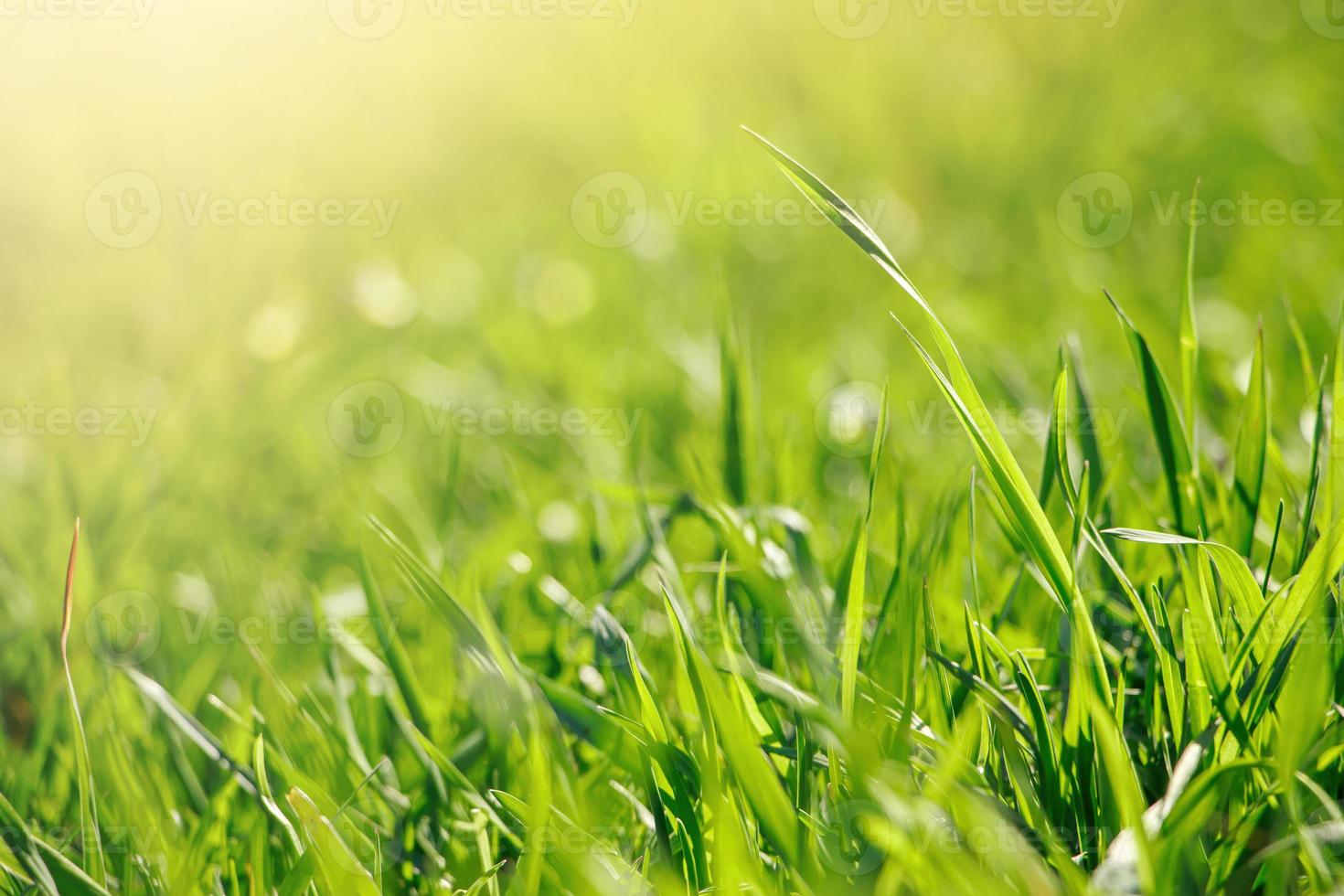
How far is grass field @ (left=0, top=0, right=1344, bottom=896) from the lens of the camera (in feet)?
2.08

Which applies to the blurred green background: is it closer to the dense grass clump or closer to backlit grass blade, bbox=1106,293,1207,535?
the dense grass clump

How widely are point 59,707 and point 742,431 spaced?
74cm

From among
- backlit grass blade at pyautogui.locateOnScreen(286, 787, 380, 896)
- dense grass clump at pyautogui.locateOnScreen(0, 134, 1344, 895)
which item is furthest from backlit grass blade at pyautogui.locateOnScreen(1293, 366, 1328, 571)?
backlit grass blade at pyautogui.locateOnScreen(286, 787, 380, 896)

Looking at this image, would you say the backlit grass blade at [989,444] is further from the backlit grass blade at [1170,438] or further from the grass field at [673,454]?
the backlit grass blade at [1170,438]

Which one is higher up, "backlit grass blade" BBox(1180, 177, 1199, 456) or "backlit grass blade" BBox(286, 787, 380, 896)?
"backlit grass blade" BBox(1180, 177, 1199, 456)

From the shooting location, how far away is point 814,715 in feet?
1.74

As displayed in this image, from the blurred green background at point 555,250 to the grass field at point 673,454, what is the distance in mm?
15

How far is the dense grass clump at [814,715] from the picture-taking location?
567mm

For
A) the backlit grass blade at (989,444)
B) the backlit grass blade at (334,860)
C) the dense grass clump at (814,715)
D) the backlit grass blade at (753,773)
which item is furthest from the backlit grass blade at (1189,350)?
the backlit grass blade at (334,860)

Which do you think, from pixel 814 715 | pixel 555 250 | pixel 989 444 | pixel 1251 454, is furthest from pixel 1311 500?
pixel 555 250

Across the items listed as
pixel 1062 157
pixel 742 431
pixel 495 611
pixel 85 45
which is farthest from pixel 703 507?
pixel 85 45

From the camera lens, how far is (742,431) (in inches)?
43.6

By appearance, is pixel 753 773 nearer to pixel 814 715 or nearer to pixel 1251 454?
pixel 814 715

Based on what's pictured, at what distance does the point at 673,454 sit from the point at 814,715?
3.26 ft
